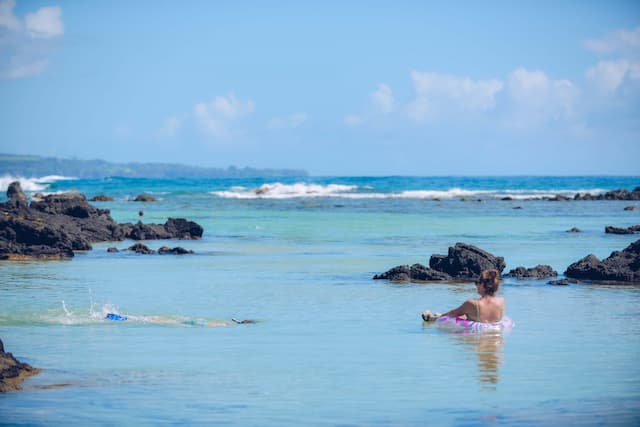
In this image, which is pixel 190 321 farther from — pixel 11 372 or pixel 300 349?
pixel 11 372

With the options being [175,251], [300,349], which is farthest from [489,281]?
[175,251]

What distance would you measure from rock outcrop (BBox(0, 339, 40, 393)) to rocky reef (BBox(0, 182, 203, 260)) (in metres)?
13.5

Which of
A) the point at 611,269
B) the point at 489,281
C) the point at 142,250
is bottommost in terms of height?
the point at 142,250

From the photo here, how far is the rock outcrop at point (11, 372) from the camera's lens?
9.44 m

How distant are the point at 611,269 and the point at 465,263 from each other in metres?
2.72

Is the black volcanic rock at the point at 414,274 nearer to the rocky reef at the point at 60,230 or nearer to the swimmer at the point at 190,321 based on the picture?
the swimmer at the point at 190,321

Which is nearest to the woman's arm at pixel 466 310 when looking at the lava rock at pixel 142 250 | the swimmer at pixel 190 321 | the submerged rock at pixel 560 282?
the swimmer at pixel 190 321

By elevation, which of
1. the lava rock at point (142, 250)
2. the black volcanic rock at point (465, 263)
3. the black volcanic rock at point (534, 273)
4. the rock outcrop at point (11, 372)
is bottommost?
the rock outcrop at point (11, 372)

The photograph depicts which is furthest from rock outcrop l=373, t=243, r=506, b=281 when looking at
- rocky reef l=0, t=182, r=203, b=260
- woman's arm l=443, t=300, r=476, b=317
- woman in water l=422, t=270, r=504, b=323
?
rocky reef l=0, t=182, r=203, b=260

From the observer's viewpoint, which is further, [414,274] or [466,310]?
[414,274]

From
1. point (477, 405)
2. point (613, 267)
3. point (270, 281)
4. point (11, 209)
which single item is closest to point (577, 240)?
point (613, 267)

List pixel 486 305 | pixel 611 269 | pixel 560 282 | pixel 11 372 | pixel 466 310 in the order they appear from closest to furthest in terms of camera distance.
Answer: pixel 11 372 < pixel 486 305 < pixel 466 310 < pixel 560 282 < pixel 611 269

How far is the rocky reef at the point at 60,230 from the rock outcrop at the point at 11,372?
13471 millimetres

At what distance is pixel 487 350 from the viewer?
11.5 meters
